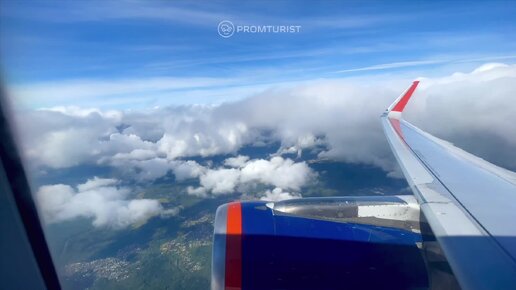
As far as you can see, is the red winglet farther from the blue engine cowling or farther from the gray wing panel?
the blue engine cowling

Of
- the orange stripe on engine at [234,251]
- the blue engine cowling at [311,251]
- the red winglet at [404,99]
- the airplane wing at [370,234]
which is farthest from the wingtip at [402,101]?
the orange stripe on engine at [234,251]

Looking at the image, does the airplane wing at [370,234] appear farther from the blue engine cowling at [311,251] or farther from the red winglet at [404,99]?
the red winglet at [404,99]

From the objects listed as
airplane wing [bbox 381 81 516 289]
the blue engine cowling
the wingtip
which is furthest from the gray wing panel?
the wingtip

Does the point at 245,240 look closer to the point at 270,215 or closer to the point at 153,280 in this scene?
the point at 270,215

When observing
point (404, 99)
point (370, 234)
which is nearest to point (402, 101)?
point (404, 99)

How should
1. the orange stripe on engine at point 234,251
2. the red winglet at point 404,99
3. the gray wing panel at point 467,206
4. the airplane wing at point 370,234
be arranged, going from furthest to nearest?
the red winglet at point 404,99
the orange stripe on engine at point 234,251
the airplane wing at point 370,234
the gray wing panel at point 467,206
